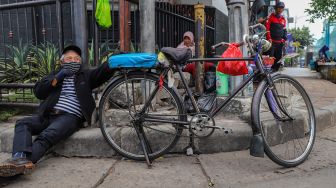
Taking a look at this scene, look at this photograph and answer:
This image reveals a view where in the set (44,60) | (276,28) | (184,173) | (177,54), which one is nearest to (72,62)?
(177,54)

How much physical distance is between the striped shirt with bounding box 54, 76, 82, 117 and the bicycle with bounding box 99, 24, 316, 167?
1.05ft

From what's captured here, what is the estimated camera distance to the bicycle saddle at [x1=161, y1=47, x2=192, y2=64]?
354 cm

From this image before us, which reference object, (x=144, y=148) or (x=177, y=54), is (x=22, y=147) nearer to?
(x=144, y=148)

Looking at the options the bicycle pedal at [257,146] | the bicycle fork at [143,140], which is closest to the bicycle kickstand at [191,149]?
the bicycle fork at [143,140]

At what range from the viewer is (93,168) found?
3.59m

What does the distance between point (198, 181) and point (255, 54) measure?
1.32 m

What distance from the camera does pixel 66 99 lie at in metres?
3.94

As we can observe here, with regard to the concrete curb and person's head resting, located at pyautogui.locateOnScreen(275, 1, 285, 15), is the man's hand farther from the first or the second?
person's head resting, located at pyautogui.locateOnScreen(275, 1, 285, 15)

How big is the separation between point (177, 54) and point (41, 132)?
159 cm

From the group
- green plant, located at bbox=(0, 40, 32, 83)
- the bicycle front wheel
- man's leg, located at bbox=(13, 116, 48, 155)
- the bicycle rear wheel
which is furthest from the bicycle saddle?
green plant, located at bbox=(0, 40, 32, 83)

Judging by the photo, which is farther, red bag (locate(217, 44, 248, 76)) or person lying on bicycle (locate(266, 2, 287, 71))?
person lying on bicycle (locate(266, 2, 287, 71))

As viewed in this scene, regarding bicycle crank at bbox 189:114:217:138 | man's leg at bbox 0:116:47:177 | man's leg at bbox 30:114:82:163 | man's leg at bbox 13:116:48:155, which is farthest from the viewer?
bicycle crank at bbox 189:114:217:138

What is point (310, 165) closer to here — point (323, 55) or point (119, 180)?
point (119, 180)

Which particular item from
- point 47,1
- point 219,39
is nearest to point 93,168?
point 47,1
